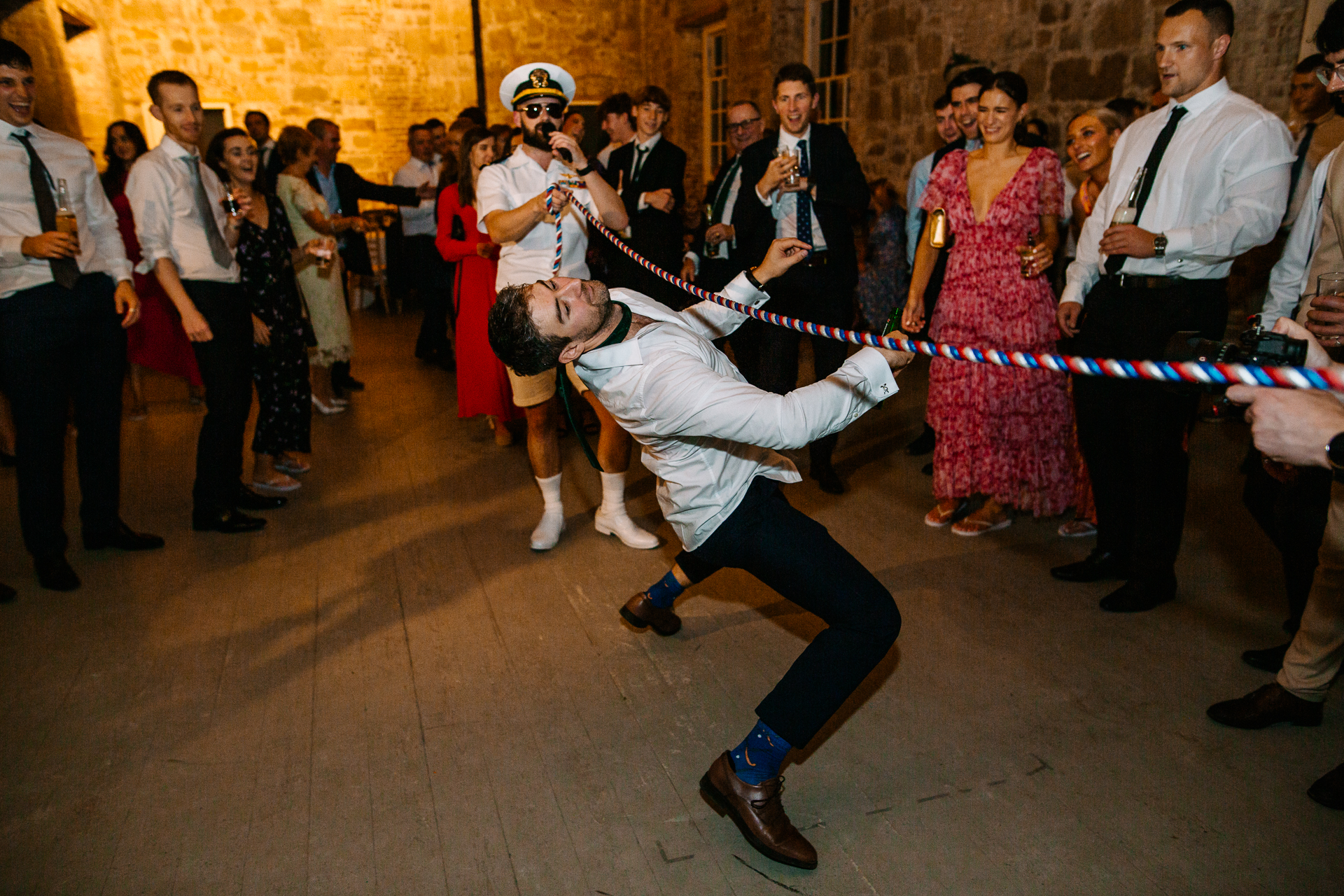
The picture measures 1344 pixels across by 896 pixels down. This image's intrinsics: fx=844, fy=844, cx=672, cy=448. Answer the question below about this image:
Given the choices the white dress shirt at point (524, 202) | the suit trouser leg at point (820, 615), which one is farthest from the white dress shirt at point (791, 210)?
the suit trouser leg at point (820, 615)

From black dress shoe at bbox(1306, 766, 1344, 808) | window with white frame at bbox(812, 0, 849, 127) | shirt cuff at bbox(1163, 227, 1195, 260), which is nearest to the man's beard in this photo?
shirt cuff at bbox(1163, 227, 1195, 260)

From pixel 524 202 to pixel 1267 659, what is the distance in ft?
9.71

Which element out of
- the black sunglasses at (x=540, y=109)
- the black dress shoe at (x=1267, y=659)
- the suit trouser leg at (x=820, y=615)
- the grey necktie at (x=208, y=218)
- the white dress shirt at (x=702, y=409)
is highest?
the black sunglasses at (x=540, y=109)

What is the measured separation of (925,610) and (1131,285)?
127 centimetres

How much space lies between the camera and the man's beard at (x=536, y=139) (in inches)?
128

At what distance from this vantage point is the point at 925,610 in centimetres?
293

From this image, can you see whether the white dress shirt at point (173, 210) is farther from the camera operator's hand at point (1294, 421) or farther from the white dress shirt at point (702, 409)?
the camera operator's hand at point (1294, 421)

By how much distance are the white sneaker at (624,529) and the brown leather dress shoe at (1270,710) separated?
2007 millimetres

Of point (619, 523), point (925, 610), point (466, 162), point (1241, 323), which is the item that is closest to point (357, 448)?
point (466, 162)

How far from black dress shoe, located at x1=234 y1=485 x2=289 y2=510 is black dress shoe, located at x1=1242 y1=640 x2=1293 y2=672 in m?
3.93

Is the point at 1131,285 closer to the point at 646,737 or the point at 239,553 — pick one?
the point at 646,737

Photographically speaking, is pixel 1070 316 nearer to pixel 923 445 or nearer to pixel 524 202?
pixel 923 445

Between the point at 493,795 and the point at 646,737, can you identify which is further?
the point at 646,737

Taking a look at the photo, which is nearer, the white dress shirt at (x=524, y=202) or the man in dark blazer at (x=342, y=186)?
the white dress shirt at (x=524, y=202)
